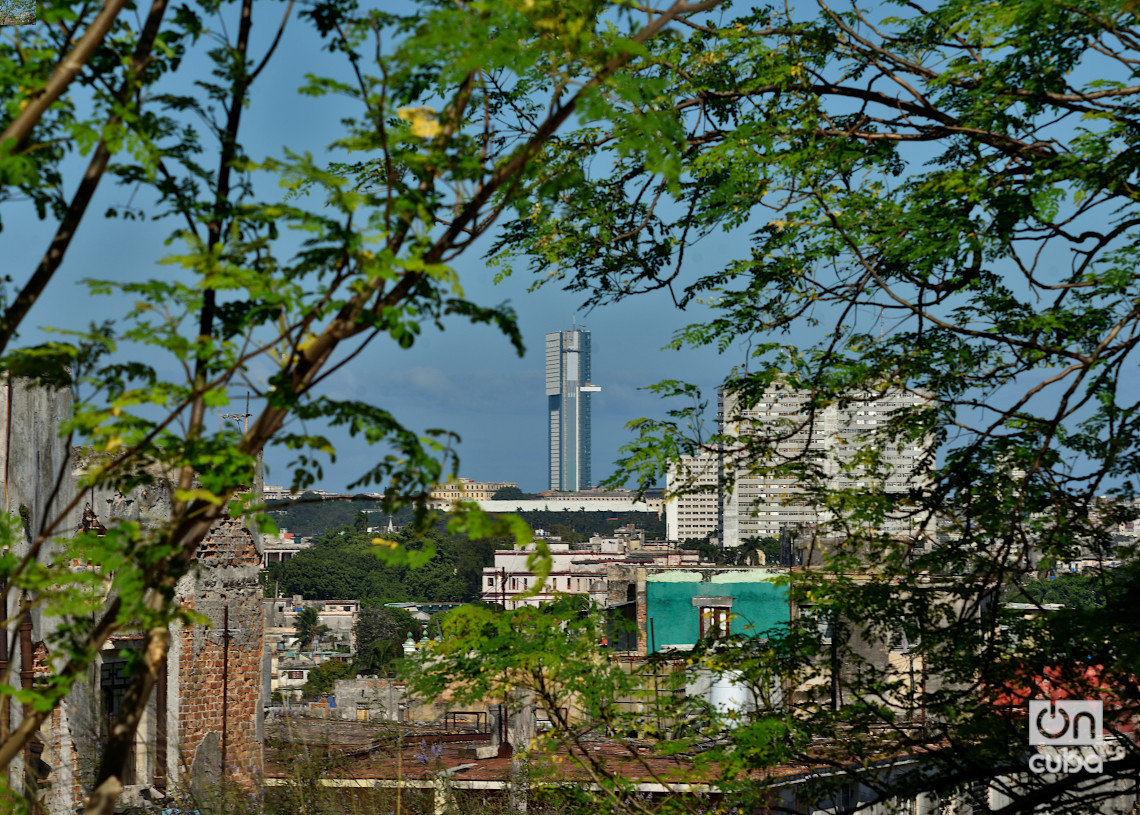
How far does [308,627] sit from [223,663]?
66.1 metres

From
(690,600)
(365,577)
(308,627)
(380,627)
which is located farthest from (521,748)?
(365,577)

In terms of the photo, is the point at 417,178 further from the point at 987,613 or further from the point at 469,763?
the point at 469,763

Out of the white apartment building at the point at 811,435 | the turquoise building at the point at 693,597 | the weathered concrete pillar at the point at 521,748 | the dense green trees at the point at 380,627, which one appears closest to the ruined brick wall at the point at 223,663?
the weathered concrete pillar at the point at 521,748

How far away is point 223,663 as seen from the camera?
1073 cm

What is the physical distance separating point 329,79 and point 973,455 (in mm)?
4881

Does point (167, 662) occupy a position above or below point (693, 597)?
above

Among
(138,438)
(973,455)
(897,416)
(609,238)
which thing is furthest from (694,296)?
(138,438)

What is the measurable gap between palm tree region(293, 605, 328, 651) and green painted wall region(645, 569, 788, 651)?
4537cm

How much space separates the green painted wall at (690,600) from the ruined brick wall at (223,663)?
59.2 ft

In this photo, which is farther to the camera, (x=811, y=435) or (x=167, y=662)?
(x=167, y=662)

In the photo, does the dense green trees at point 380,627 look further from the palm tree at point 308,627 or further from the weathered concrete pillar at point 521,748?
the weathered concrete pillar at point 521,748

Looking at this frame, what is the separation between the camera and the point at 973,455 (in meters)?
6.30

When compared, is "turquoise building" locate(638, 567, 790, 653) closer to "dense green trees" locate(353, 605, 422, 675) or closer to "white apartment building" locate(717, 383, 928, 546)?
"white apartment building" locate(717, 383, 928, 546)

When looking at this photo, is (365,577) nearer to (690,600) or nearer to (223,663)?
(690,600)
